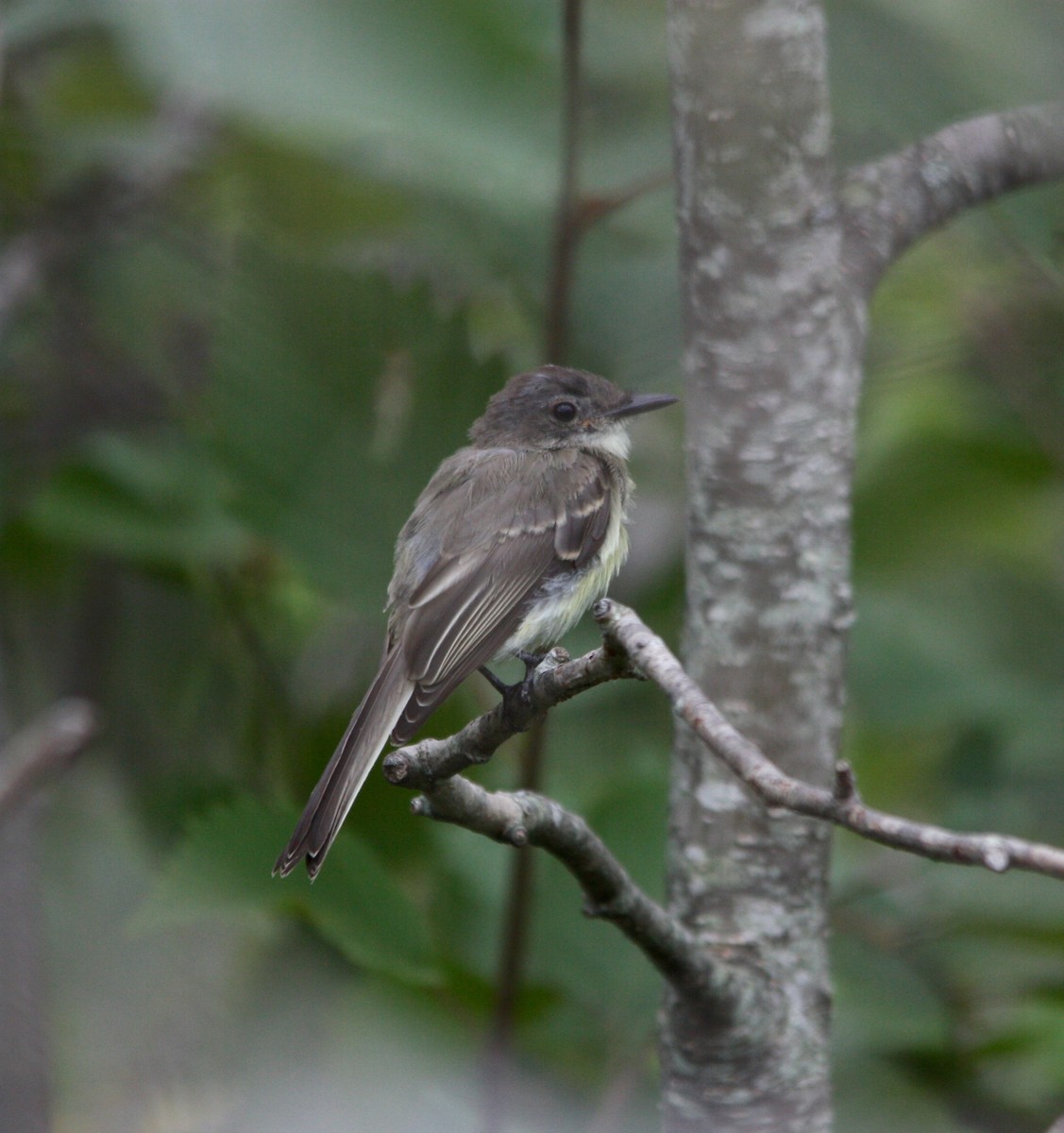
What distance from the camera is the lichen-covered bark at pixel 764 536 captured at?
97.8 inches

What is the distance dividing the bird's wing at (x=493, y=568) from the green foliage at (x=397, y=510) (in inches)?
15.0

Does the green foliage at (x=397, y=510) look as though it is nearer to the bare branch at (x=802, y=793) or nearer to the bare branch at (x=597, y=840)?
the bare branch at (x=597, y=840)

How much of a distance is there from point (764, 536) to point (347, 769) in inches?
30.7

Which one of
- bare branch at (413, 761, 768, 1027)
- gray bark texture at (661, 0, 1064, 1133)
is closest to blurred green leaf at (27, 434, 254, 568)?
gray bark texture at (661, 0, 1064, 1133)

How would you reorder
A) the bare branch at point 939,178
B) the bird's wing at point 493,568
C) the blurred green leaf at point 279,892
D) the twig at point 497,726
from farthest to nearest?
the blurred green leaf at point 279,892 → the bare branch at point 939,178 → the bird's wing at point 493,568 → the twig at point 497,726

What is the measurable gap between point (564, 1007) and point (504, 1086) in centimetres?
32

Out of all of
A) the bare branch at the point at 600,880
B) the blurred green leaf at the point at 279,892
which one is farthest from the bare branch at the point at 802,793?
the blurred green leaf at the point at 279,892

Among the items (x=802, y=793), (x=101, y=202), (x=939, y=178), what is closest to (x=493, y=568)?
(x=939, y=178)

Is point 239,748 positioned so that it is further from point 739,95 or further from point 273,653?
point 739,95

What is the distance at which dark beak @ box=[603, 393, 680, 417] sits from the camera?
3.22 m

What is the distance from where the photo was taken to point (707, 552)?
101 inches

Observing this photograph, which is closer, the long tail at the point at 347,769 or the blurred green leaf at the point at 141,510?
the long tail at the point at 347,769

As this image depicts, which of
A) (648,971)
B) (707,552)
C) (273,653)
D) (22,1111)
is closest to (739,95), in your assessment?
(707,552)

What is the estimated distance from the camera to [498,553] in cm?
284
